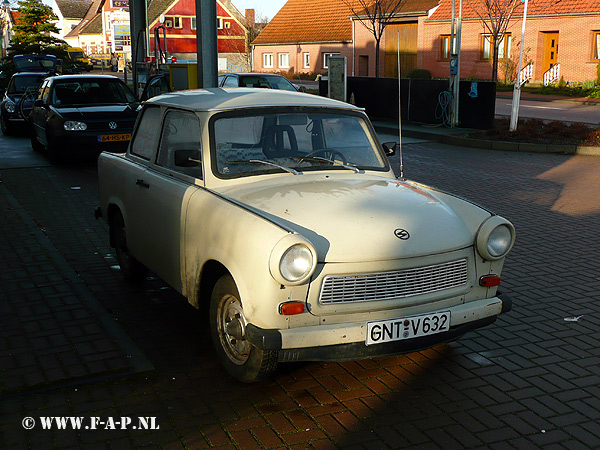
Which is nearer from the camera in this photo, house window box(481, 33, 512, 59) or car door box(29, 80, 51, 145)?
car door box(29, 80, 51, 145)

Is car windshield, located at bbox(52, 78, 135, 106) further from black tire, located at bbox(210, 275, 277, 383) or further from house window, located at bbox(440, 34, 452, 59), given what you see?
house window, located at bbox(440, 34, 452, 59)

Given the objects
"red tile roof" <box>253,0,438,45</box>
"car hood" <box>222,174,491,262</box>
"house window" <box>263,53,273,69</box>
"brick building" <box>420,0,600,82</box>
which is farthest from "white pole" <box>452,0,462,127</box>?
"house window" <box>263,53,273,69</box>

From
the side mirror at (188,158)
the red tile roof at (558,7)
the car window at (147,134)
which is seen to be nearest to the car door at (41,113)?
the car window at (147,134)

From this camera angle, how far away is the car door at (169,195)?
5.19 metres

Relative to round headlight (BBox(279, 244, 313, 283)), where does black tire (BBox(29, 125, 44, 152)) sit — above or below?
below

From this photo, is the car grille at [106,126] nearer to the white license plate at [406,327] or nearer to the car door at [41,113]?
the car door at [41,113]

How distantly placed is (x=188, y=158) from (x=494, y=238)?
223 centimetres

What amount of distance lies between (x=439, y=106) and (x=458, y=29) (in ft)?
7.66

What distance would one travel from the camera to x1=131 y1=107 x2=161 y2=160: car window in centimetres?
601

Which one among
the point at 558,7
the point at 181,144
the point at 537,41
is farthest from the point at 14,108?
the point at 558,7

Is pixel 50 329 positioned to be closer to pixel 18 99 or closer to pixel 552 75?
pixel 18 99

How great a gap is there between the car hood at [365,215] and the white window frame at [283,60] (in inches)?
2316

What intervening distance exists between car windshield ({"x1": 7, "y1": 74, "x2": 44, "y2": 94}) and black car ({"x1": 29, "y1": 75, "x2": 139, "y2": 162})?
7649 mm

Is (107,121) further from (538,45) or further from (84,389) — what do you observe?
(538,45)
